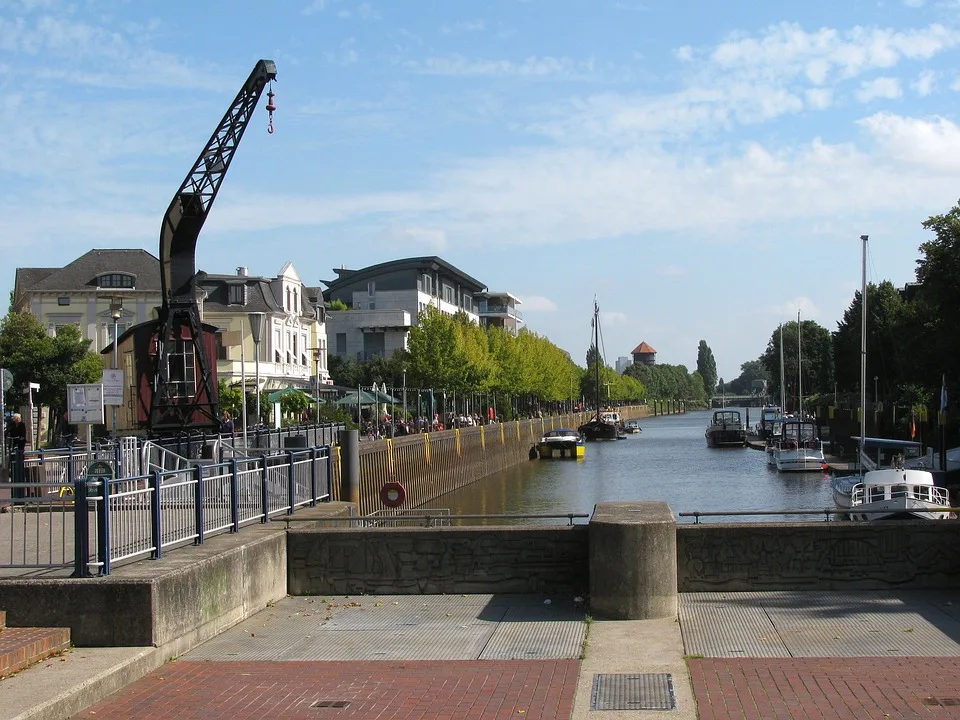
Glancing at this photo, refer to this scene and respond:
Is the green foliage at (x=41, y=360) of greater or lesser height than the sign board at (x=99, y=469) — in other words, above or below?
above

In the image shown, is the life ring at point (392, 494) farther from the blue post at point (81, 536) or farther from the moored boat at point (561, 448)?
the moored boat at point (561, 448)

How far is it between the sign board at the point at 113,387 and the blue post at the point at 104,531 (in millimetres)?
13919

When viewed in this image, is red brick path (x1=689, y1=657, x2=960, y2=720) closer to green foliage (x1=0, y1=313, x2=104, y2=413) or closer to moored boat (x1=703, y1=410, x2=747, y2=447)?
green foliage (x1=0, y1=313, x2=104, y2=413)

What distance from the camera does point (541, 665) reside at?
440 inches

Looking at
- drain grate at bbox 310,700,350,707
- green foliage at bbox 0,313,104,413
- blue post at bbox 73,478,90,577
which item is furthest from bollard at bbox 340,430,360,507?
green foliage at bbox 0,313,104,413

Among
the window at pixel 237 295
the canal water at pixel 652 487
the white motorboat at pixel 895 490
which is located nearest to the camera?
the white motorboat at pixel 895 490

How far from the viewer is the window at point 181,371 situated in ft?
121

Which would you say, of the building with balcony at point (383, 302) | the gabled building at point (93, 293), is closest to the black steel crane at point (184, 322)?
the gabled building at point (93, 293)

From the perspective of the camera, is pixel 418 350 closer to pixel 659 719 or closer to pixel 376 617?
pixel 376 617

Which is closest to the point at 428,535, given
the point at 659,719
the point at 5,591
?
the point at 5,591

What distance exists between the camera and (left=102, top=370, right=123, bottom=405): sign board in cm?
2533

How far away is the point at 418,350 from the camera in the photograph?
262 feet

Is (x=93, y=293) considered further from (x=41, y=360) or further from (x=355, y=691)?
(x=355, y=691)

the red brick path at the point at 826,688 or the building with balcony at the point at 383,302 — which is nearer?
the red brick path at the point at 826,688
